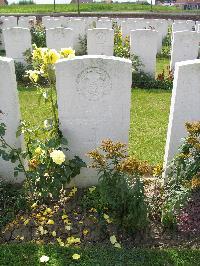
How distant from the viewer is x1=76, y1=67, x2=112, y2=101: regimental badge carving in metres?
4.49

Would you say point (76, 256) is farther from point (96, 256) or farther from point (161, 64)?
point (161, 64)

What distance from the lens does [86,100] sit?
4.64m

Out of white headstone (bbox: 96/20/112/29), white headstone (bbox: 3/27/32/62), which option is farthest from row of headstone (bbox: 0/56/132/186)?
white headstone (bbox: 96/20/112/29)

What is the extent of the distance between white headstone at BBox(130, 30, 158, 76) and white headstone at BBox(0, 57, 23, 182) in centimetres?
579

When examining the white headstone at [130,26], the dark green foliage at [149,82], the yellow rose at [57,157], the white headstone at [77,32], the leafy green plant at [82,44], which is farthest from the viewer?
the white headstone at [130,26]

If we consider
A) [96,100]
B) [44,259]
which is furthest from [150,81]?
[44,259]

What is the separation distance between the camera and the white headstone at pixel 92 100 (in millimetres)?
4453

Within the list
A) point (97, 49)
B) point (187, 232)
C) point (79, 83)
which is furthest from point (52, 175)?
point (97, 49)

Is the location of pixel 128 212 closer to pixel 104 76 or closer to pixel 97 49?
pixel 104 76

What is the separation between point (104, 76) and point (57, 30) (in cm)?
686

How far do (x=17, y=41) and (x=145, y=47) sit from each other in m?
3.61

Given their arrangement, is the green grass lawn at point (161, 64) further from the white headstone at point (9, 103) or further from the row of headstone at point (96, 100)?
the white headstone at point (9, 103)

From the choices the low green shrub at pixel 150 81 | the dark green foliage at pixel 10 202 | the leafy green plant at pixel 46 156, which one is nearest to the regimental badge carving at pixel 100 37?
the low green shrub at pixel 150 81

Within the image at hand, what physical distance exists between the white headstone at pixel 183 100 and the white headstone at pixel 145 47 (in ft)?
18.3
